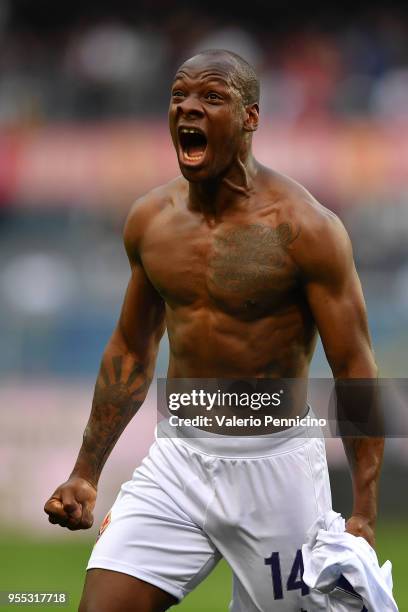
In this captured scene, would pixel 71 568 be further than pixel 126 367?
Yes

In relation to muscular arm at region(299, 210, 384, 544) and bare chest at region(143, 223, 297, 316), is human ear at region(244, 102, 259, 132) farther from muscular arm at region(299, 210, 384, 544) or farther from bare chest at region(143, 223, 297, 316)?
muscular arm at region(299, 210, 384, 544)

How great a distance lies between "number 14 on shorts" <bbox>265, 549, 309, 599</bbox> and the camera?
4.28 meters

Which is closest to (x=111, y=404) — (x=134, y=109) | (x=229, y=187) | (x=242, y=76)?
(x=229, y=187)

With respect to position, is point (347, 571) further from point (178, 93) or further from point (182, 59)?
point (182, 59)

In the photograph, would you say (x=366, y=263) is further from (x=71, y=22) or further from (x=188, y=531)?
(x=188, y=531)

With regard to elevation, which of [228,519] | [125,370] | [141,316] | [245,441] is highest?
[141,316]

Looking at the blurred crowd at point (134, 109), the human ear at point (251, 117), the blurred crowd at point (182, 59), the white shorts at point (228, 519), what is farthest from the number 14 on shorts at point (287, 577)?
the blurred crowd at point (182, 59)

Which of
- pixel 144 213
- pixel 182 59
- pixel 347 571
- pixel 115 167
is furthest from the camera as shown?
pixel 182 59

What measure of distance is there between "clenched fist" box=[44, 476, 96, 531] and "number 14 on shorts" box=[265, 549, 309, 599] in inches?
26.6

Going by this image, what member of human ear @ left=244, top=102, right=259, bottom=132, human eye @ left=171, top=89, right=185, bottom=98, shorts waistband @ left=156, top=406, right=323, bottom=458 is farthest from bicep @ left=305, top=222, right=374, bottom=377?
human eye @ left=171, top=89, right=185, bottom=98

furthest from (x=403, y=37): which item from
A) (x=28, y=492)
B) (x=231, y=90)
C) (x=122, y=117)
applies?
(x=231, y=90)

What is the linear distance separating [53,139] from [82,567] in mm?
6012

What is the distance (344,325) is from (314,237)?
32 cm

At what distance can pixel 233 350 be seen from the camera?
4441 millimetres
